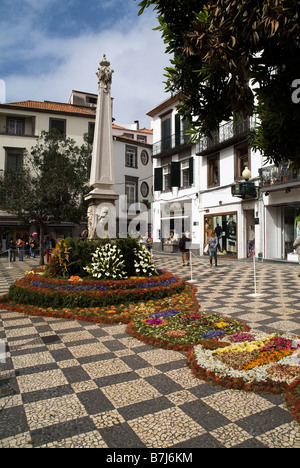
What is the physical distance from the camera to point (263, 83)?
3.26 metres

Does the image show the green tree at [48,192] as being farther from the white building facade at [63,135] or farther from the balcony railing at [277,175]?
the white building facade at [63,135]

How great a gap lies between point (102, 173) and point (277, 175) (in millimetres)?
10283

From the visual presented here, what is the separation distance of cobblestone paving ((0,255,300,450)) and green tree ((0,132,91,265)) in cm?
1291

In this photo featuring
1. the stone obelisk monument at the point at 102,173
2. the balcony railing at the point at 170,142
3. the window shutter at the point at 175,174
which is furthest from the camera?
the window shutter at the point at 175,174

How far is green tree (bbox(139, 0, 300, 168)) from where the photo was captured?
98.7 inches

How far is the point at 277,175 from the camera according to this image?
1670 centimetres

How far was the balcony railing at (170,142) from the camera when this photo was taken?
25.6m

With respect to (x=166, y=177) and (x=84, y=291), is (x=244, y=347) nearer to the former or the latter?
(x=84, y=291)

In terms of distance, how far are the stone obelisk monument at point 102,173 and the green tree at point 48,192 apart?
7629 mm

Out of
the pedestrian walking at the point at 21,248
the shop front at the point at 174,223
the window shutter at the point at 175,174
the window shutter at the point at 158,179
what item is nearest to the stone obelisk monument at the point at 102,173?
the pedestrian walking at the point at 21,248

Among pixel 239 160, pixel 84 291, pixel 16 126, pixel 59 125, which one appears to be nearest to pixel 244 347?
pixel 84 291

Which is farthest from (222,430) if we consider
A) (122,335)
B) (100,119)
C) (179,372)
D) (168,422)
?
(100,119)
